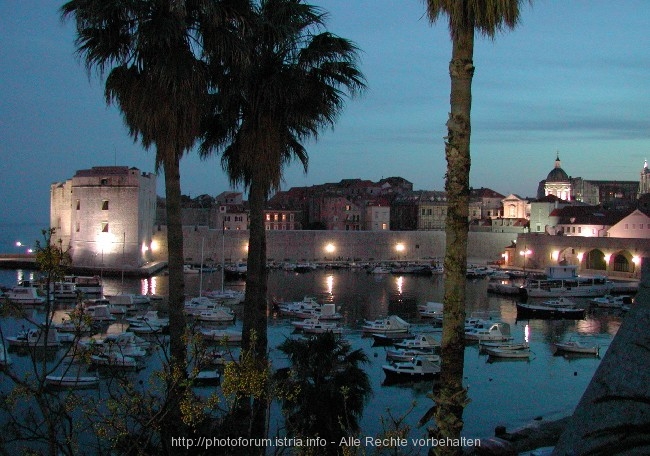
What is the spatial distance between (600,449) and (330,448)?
22.7 ft

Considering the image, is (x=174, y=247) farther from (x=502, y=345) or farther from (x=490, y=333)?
(x=490, y=333)

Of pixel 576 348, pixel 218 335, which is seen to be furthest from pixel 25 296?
pixel 576 348

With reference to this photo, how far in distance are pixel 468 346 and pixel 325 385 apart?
19.4 metres

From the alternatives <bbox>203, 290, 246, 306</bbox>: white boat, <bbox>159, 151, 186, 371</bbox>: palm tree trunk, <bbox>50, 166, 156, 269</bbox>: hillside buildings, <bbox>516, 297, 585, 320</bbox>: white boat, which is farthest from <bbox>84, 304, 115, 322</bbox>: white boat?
<bbox>159, 151, 186, 371</bbox>: palm tree trunk

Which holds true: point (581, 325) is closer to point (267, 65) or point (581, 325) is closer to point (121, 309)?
point (121, 309)

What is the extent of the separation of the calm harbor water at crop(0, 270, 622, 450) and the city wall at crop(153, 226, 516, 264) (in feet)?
22.4

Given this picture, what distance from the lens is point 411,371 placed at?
21609 mm

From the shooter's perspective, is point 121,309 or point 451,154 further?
point 121,309

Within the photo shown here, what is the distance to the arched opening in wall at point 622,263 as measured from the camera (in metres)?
53.2

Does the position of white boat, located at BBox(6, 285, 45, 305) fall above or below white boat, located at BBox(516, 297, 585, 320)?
above

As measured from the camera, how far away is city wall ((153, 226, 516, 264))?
62219 millimetres

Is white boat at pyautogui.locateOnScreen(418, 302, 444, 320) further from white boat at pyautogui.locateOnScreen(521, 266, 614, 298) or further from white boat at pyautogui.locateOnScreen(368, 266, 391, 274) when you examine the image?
white boat at pyautogui.locateOnScreen(368, 266, 391, 274)

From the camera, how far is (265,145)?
8633 mm

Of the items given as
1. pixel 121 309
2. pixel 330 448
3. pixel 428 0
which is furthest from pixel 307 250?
pixel 428 0
